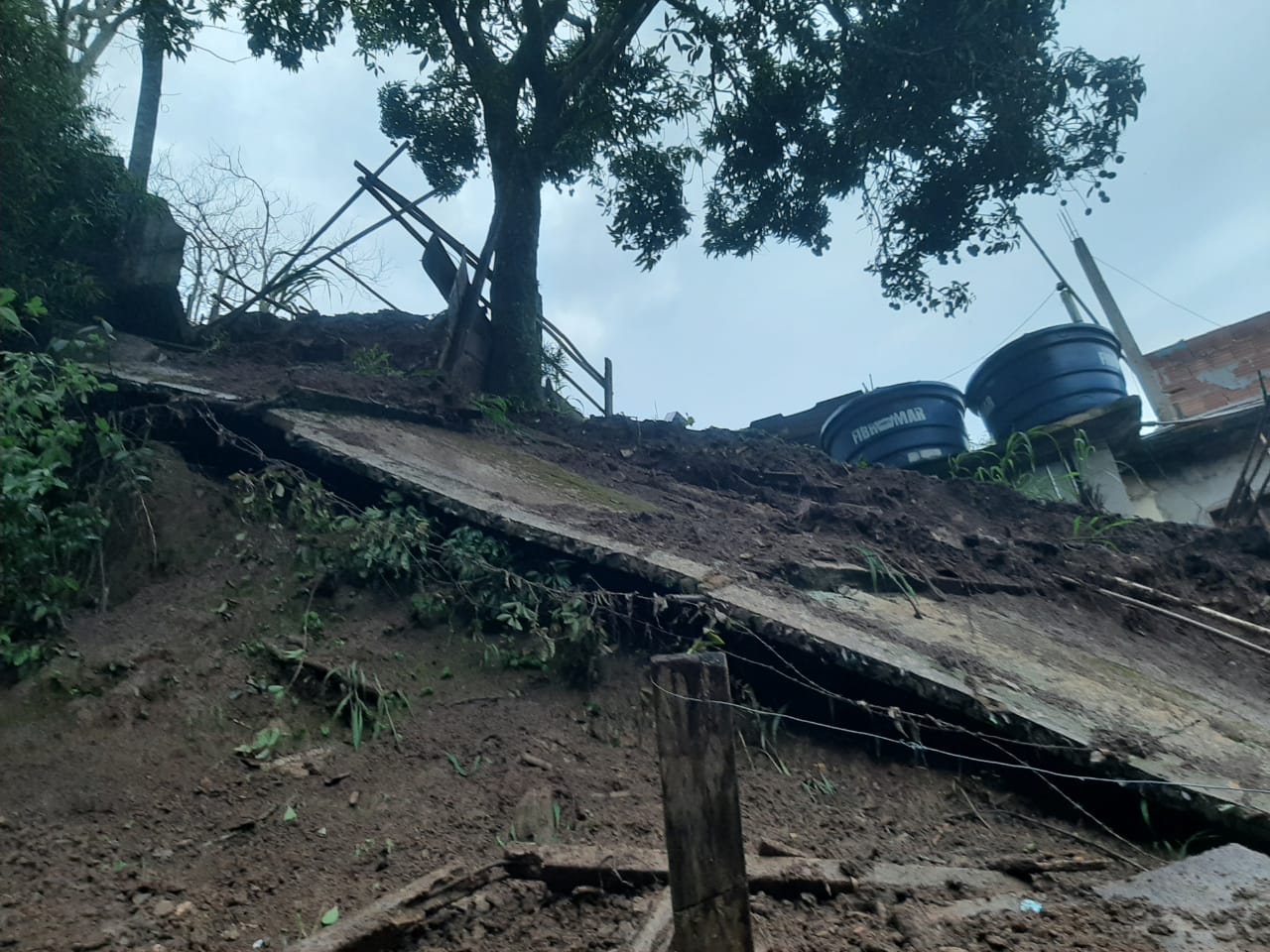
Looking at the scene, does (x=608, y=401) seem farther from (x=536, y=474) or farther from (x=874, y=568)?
(x=874, y=568)

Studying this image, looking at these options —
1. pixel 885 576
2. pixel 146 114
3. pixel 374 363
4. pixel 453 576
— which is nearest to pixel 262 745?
pixel 453 576

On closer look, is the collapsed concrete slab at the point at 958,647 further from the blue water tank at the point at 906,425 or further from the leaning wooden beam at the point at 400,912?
the blue water tank at the point at 906,425

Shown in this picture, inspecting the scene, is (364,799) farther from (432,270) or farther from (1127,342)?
(1127,342)

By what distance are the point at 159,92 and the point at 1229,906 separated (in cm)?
1047

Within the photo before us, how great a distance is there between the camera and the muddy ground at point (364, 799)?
6.90 feet

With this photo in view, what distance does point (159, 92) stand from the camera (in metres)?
8.69

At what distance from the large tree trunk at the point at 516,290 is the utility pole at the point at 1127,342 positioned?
7467 mm

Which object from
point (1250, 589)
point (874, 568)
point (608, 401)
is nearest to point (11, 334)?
point (874, 568)

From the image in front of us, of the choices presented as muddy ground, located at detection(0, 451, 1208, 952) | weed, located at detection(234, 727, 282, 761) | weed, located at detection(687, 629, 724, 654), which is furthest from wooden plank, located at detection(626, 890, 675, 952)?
weed, located at detection(234, 727, 282, 761)

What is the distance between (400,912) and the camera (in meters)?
2.05

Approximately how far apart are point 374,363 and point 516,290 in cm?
133

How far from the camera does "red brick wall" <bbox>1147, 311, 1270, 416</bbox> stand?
32.0ft

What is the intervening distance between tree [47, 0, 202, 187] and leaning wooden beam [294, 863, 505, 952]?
19.4 ft

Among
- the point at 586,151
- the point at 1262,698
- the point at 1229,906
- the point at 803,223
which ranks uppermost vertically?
the point at 586,151
